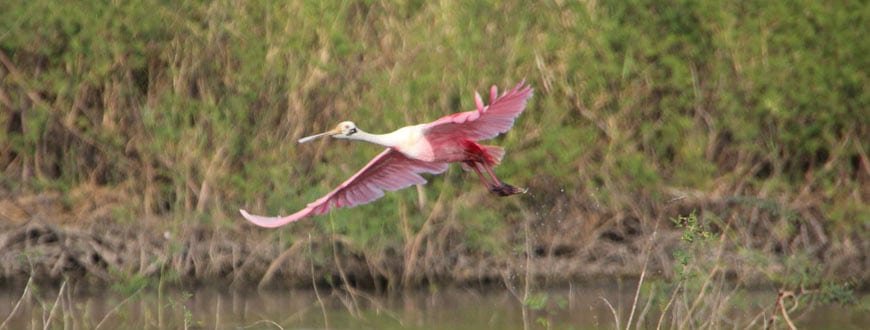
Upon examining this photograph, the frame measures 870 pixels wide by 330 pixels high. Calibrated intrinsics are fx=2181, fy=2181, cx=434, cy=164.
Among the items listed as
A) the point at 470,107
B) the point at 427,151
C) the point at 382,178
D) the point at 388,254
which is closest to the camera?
the point at 427,151

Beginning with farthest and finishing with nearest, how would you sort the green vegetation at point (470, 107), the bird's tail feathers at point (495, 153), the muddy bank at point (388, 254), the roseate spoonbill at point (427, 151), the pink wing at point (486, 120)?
1. the green vegetation at point (470, 107)
2. the muddy bank at point (388, 254)
3. the bird's tail feathers at point (495, 153)
4. the roseate spoonbill at point (427, 151)
5. the pink wing at point (486, 120)

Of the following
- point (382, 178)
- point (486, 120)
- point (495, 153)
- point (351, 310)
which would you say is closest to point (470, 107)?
point (351, 310)

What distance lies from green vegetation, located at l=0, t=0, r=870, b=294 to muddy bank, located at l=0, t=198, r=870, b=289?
0.08ft

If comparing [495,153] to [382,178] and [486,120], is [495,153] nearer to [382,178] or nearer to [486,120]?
[486,120]

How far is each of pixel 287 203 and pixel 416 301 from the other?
125 centimetres

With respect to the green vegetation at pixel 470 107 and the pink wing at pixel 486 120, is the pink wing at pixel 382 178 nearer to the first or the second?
the pink wing at pixel 486 120

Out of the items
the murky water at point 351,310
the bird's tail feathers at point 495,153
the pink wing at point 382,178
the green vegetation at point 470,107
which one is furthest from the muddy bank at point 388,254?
the bird's tail feathers at point 495,153

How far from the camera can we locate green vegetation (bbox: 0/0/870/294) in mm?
14734

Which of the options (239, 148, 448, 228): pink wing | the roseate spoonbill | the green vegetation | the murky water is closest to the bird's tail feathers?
the roseate spoonbill

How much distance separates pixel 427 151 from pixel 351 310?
2.40 metres

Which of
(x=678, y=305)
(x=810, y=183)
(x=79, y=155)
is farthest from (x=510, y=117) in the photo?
(x=79, y=155)

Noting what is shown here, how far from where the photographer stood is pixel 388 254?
48.8 feet

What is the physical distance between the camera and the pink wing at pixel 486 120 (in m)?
10.6

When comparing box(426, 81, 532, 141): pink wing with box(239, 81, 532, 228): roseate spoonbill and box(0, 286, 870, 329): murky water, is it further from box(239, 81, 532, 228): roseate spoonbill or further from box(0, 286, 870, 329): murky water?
box(0, 286, 870, 329): murky water
